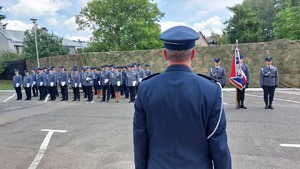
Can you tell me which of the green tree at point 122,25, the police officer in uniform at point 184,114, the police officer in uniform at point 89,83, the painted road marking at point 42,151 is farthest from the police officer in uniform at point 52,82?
the green tree at point 122,25

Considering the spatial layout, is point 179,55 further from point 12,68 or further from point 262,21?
point 262,21

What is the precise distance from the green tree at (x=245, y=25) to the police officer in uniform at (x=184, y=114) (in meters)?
35.7

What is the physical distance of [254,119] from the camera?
7.56 meters

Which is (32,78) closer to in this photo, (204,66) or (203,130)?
(204,66)

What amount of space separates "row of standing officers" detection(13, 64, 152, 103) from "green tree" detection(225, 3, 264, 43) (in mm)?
24804

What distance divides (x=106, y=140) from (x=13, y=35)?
2180 inches

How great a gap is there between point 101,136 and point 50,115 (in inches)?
157

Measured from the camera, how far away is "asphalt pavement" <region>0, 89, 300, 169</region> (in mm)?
4629

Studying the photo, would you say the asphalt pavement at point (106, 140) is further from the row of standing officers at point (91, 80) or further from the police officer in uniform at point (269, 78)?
the row of standing officers at point (91, 80)

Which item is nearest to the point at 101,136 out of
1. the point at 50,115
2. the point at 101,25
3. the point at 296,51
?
the point at 50,115

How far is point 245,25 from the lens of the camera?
35281 mm

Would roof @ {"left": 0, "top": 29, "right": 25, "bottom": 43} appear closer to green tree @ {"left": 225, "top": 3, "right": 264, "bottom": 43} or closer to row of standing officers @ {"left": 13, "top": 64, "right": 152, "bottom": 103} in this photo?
row of standing officers @ {"left": 13, "top": 64, "right": 152, "bottom": 103}

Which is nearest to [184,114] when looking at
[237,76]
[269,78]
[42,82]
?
[237,76]

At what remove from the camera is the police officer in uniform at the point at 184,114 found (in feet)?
6.07
